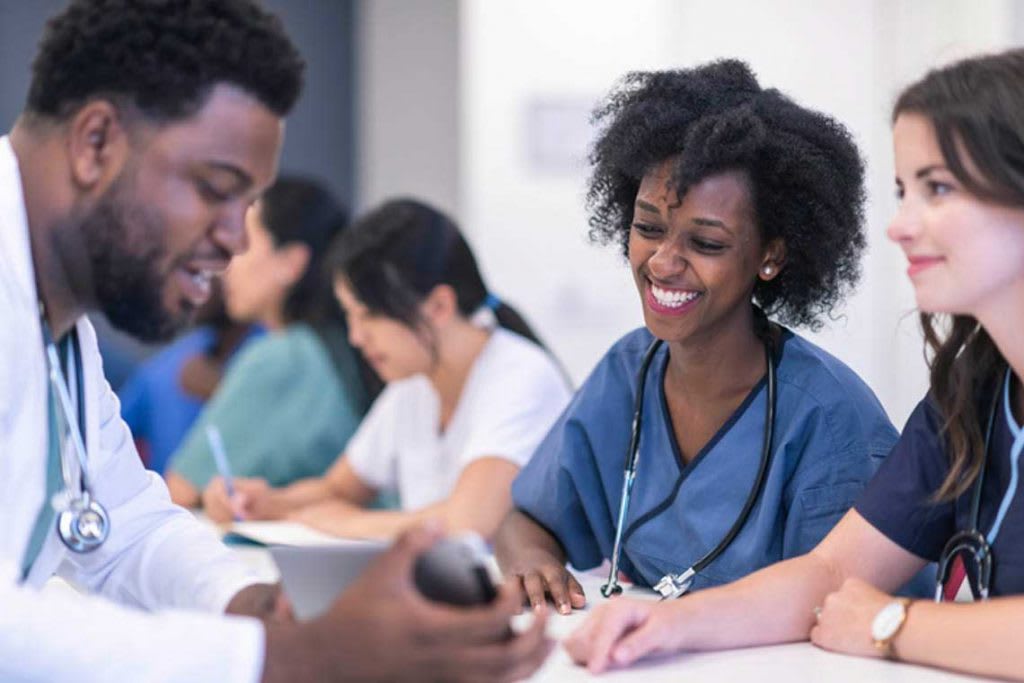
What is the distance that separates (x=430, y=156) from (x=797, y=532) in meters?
3.33

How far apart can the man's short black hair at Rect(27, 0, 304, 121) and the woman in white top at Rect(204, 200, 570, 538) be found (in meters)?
1.21

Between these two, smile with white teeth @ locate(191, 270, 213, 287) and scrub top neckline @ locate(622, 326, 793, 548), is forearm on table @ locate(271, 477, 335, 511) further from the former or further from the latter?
smile with white teeth @ locate(191, 270, 213, 287)

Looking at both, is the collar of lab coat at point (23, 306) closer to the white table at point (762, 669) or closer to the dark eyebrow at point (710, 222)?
the white table at point (762, 669)

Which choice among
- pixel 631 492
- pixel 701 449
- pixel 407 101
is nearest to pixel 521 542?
pixel 631 492

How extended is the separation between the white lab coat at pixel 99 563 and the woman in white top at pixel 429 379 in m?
0.94

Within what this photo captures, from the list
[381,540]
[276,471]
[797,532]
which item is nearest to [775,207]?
[797,532]

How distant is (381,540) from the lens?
229 centimetres

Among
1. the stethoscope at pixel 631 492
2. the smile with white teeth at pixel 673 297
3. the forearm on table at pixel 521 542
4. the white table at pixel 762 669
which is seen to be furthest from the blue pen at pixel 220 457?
the white table at pixel 762 669

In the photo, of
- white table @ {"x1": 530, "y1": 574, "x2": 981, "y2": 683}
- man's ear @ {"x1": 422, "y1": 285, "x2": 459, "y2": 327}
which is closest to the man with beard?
white table @ {"x1": 530, "y1": 574, "x2": 981, "y2": 683}

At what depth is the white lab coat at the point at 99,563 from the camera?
97 cm

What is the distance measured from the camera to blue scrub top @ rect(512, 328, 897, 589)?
1550 mm

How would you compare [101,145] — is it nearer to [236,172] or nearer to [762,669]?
[236,172]

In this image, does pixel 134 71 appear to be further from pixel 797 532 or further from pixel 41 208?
pixel 797 532

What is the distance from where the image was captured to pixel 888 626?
4.08 ft
